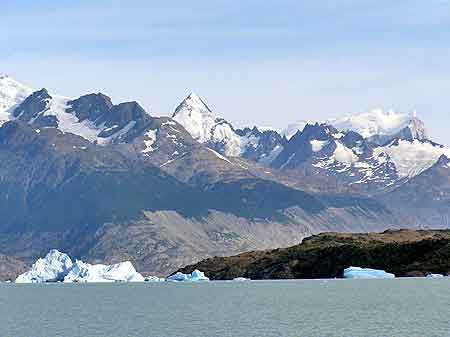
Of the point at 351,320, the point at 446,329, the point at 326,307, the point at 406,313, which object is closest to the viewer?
the point at 446,329

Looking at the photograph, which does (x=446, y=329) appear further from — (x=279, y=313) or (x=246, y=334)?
(x=279, y=313)

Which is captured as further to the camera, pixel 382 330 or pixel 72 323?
pixel 72 323

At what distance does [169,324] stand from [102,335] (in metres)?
18.3

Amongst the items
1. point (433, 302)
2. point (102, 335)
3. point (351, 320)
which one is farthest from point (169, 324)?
point (433, 302)

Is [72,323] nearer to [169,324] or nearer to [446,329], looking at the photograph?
[169,324]

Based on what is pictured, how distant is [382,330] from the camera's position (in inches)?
5325

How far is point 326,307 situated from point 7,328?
193 feet

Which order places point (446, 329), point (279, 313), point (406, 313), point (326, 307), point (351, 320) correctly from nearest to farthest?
point (446, 329)
point (351, 320)
point (406, 313)
point (279, 313)
point (326, 307)

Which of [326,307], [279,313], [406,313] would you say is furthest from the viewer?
[326,307]

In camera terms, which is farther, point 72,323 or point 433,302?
point 433,302

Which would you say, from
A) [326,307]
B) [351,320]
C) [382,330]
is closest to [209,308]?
[326,307]

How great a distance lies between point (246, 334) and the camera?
5374 inches

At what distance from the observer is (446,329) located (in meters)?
134

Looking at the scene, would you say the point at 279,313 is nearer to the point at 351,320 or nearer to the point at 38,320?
the point at 351,320
